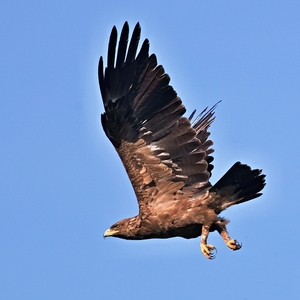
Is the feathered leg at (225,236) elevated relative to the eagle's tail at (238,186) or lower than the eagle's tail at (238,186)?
lower

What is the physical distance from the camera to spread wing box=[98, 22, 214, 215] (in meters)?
13.2

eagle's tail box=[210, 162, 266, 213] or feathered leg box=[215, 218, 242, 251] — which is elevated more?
eagle's tail box=[210, 162, 266, 213]

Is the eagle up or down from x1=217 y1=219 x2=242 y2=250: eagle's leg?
up

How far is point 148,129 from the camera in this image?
1340 centimetres

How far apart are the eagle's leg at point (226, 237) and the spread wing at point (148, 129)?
18.6 inches

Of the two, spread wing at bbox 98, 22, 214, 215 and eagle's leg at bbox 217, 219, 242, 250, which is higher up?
spread wing at bbox 98, 22, 214, 215

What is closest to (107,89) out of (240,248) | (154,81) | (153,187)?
(154,81)

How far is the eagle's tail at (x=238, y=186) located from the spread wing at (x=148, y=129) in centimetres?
32

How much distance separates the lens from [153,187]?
44.7 feet

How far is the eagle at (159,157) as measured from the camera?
1316 centimetres

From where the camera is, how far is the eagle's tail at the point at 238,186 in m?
13.0

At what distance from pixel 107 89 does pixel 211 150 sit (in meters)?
2.02

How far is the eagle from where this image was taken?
13.2 m

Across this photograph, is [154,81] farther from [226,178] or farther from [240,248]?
[240,248]
